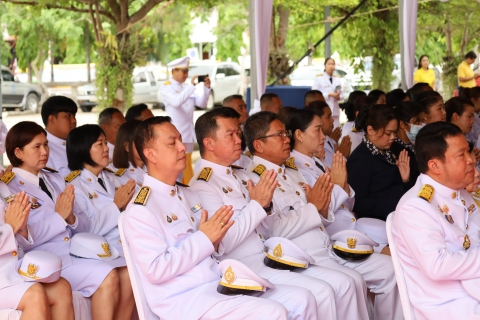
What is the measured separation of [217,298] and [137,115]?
298 centimetres

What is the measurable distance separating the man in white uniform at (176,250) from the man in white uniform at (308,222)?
567 mm

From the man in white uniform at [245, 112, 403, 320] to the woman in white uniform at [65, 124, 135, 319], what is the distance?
0.75 m

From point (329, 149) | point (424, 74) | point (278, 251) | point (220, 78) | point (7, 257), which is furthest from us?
point (220, 78)

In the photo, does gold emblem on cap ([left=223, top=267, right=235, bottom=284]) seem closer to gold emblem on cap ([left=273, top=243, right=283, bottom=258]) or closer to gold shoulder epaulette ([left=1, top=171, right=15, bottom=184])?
gold emblem on cap ([left=273, top=243, right=283, bottom=258])

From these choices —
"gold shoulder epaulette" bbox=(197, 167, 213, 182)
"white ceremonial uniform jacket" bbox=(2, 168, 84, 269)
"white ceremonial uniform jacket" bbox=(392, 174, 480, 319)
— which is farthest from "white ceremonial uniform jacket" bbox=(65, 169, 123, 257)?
"white ceremonial uniform jacket" bbox=(392, 174, 480, 319)

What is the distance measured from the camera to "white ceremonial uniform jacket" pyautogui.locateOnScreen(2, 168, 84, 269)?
3.53 m

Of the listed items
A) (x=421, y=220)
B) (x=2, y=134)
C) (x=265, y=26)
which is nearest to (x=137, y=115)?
(x=2, y=134)

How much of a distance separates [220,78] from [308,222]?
644 inches

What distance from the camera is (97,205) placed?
13.3 ft

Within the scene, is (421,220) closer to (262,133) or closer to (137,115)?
(262,133)

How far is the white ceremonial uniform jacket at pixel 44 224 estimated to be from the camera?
353 cm

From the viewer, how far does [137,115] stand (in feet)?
18.6

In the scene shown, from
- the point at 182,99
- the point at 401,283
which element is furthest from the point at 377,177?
the point at 182,99

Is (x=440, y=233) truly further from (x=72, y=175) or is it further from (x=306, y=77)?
(x=306, y=77)
